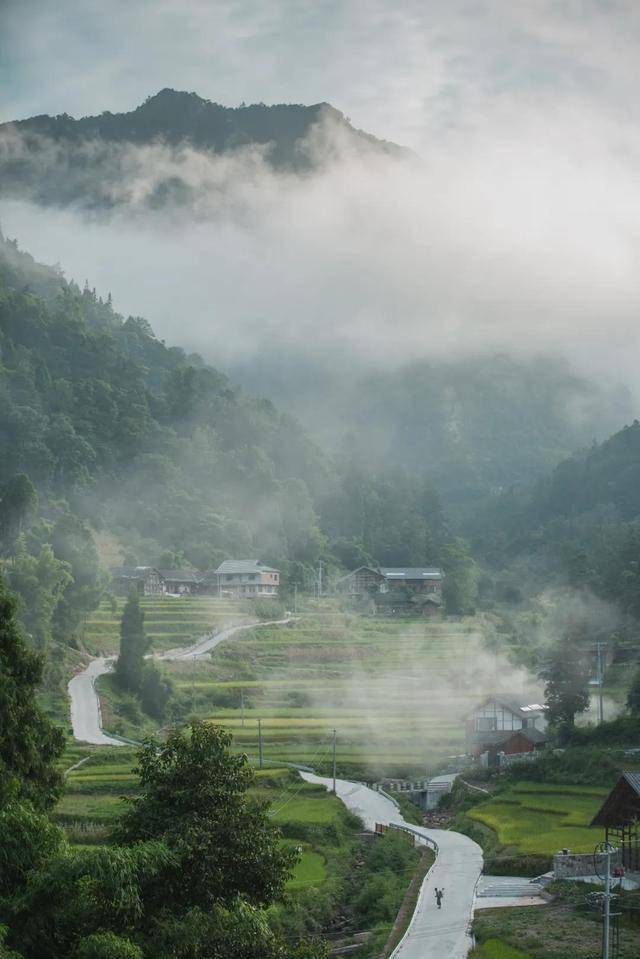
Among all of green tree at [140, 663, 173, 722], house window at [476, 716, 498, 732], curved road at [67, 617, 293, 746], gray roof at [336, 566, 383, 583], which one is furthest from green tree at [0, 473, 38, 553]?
house window at [476, 716, 498, 732]

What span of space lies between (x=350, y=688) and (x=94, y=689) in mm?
12709

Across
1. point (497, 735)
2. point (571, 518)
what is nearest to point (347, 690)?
point (497, 735)

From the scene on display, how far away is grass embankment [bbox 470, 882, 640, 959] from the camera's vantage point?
2244 cm

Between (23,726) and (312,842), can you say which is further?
(312,842)

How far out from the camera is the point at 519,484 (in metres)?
156

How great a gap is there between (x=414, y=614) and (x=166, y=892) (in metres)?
67.1

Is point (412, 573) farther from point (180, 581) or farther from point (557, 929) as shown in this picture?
point (557, 929)

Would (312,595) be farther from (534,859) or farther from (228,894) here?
(228,894)

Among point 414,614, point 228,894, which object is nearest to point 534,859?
point 228,894

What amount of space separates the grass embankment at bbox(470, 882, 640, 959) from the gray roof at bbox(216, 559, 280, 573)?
56619 mm

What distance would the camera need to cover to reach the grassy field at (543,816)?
30.9 metres

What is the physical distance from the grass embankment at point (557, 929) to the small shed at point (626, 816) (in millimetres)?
1584

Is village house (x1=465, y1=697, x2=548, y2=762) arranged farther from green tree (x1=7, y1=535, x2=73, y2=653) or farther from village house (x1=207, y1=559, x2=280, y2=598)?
village house (x1=207, y1=559, x2=280, y2=598)

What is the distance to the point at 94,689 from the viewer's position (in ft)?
169
